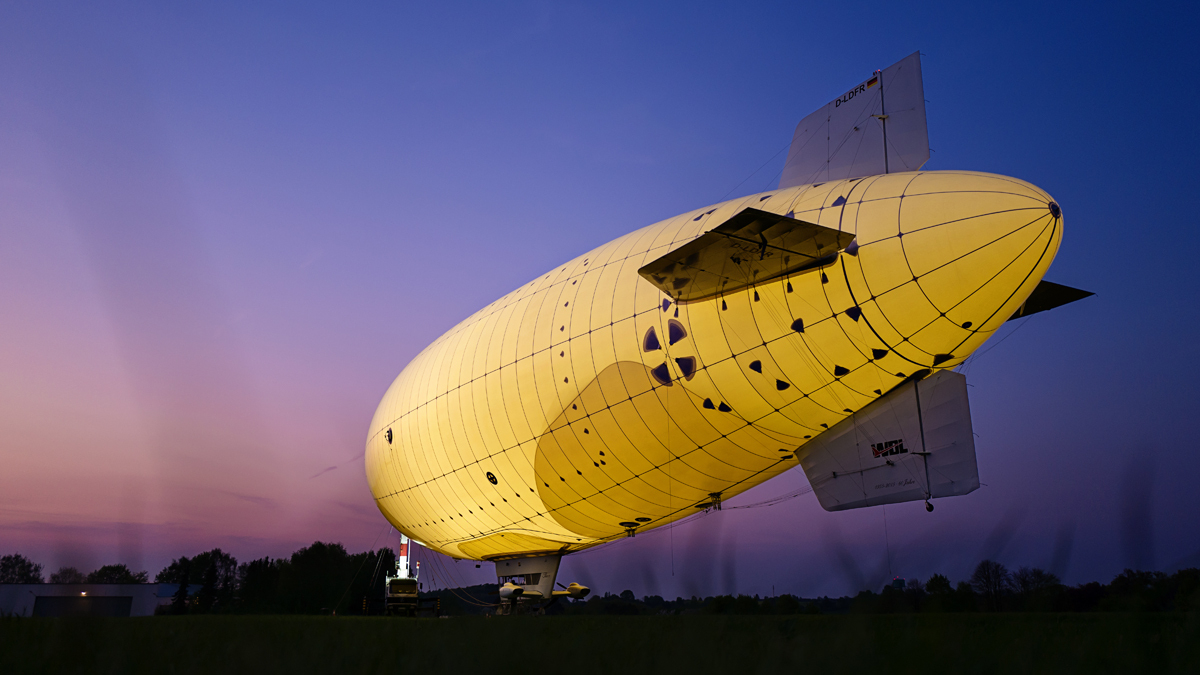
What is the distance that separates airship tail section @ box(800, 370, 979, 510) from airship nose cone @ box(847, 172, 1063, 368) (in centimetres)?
93

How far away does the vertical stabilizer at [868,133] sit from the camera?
13.7 meters

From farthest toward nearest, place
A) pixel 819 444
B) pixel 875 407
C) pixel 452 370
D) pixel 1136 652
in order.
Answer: pixel 452 370
pixel 819 444
pixel 875 407
pixel 1136 652

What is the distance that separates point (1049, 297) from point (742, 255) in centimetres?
752

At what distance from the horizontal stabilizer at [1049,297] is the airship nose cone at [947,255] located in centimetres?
315

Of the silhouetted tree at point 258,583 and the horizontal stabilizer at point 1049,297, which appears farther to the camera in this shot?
the silhouetted tree at point 258,583

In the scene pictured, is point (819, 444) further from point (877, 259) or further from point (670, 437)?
point (877, 259)

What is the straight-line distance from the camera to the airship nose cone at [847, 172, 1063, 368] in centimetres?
1087

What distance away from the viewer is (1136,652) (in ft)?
8.12

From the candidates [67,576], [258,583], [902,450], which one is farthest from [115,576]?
[258,583]

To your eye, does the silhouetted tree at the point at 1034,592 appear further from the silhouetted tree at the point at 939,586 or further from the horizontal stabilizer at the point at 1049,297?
the horizontal stabilizer at the point at 1049,297

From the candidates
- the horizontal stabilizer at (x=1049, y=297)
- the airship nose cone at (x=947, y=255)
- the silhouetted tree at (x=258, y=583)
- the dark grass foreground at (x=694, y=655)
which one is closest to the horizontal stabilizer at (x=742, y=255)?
the airship nose cone at (x=947, y=255)

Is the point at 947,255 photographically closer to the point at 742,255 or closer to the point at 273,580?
the point at 742,255

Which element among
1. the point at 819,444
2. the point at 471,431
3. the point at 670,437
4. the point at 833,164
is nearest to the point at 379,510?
the point at 471,431

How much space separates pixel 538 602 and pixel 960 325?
16010mm
